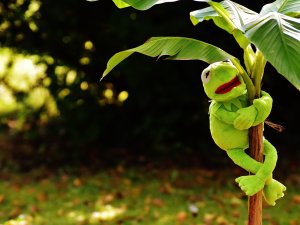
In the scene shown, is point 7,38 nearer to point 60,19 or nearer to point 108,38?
point 60,19

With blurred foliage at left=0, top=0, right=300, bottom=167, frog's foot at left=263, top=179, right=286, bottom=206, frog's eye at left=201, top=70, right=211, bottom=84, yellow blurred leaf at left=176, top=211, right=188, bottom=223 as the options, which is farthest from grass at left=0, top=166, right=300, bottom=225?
frog's eye at left=201, top=70, right=211, bottom=84

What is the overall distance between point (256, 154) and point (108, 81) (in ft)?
13.6

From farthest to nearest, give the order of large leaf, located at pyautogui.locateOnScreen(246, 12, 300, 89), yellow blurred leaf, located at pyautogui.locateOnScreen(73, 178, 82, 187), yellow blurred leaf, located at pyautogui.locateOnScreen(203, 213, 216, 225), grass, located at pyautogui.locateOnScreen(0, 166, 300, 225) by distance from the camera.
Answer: yellow blurred leaf, located at pyautogui.locateOnScreen(73, 178, 82, 187) < grass, located at pyautogui.locateOnScreen(0, 166, 300, 225) < yellow blurred leaf, located at pyautogui.locateOnScreen(203, 213, 216, 225) < large leaf, located at pyautogui.locateOnScreen(246, 12, 300, 89)

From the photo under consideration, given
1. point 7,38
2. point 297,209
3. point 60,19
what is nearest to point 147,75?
point 60,19

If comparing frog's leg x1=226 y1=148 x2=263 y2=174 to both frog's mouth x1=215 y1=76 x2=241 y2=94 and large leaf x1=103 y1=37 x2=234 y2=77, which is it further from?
large leaf x1=103 y1=37 x2=234 y2=77

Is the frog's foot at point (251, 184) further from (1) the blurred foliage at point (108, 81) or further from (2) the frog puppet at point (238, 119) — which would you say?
(1) the blurred foliage at point (108, 81)

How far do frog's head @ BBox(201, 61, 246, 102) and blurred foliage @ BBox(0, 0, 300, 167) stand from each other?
3.19m

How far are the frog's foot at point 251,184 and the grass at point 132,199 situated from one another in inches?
78.4

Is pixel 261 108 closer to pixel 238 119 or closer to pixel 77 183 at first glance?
pixel 238 119

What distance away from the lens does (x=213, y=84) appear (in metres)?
2.69

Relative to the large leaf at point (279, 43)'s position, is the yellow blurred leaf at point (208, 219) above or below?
below

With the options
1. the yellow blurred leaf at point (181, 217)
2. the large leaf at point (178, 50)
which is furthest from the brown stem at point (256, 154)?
the yellow blurred leaf at point (181, 217)

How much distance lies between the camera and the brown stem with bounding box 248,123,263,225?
2705mm

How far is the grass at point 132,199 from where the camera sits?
187 inches
